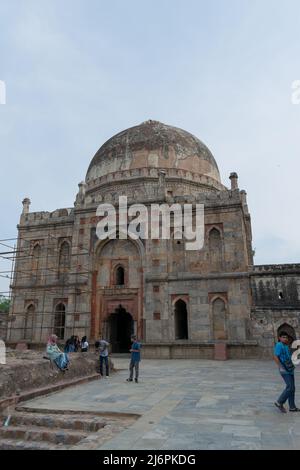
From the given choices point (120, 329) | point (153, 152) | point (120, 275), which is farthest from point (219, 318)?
point (153, 152)

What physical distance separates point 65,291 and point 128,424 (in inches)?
601

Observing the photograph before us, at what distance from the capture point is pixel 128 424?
18.0 ft

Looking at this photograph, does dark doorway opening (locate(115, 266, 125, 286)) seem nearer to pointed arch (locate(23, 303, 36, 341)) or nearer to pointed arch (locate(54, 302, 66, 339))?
pointed arch (locate(54, 302, 66, 339))

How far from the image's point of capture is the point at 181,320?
1858cm

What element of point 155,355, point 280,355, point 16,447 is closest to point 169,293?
point 155,355

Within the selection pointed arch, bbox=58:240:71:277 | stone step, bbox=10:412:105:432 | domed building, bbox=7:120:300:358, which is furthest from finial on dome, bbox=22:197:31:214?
stone step, bbox=10:412:105:432

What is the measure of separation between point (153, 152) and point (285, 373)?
63.8 feet

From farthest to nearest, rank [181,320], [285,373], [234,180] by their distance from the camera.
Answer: [234,180] < [181,320] < [285,373]

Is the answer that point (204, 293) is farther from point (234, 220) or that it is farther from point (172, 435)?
point (172, 435)

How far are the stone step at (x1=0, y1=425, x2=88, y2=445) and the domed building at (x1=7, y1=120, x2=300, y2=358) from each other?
11900 millimetres

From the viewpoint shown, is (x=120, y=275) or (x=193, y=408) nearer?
(x=193, y=408)

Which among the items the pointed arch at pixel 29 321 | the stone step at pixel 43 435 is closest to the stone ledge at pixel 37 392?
the stone step at pixel 43 435

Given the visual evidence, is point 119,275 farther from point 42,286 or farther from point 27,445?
point 27,445

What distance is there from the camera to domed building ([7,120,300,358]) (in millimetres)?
17188
